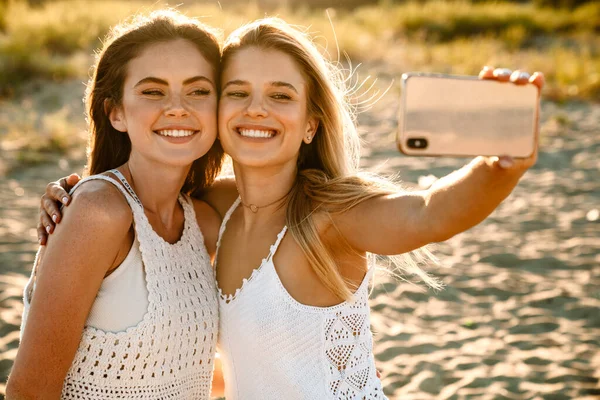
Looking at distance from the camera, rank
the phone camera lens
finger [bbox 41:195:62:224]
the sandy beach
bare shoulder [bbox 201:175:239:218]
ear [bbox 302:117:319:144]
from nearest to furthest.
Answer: the phone camera lens → finger [bbox 41:195:62:224] → ear [bbox 302:117:319:144] → bare shoulder [bbox 201:175:239:218] → the sandy beach

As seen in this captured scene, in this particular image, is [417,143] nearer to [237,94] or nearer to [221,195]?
[237,94]

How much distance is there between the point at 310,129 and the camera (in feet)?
8.90

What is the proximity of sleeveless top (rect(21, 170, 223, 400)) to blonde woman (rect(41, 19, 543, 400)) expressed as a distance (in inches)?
4.0

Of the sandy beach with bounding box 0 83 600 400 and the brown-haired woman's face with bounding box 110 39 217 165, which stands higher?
the brown-haired woman's face with bounding box 110 39 217 165

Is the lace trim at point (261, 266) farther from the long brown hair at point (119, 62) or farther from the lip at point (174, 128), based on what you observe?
the long brown hair at point (119, 62)

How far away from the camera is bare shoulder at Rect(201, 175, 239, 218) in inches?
119

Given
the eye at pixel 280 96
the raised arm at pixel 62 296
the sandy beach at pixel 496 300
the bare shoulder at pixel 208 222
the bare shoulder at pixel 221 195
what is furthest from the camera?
the sandy beach at pixel 496 300

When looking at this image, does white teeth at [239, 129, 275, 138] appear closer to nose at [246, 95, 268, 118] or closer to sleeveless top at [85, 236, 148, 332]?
nose at [246, 95, 268, 118]

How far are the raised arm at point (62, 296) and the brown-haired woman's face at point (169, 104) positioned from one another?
383 mm

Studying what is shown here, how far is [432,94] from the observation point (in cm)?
178

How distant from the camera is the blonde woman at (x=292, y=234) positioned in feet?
7.79

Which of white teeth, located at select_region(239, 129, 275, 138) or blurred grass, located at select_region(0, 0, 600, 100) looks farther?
blurred grass, located at select_region(0, 0, 600, 100)

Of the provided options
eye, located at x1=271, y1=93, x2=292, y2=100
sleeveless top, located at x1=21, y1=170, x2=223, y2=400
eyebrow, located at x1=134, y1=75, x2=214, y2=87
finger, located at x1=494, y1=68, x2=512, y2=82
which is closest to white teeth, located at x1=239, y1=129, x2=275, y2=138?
eye, located at x1=271, y1=93, x2=292, y2=100

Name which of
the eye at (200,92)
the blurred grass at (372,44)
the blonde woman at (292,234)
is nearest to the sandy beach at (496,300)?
the blonde woman at (292,234)
